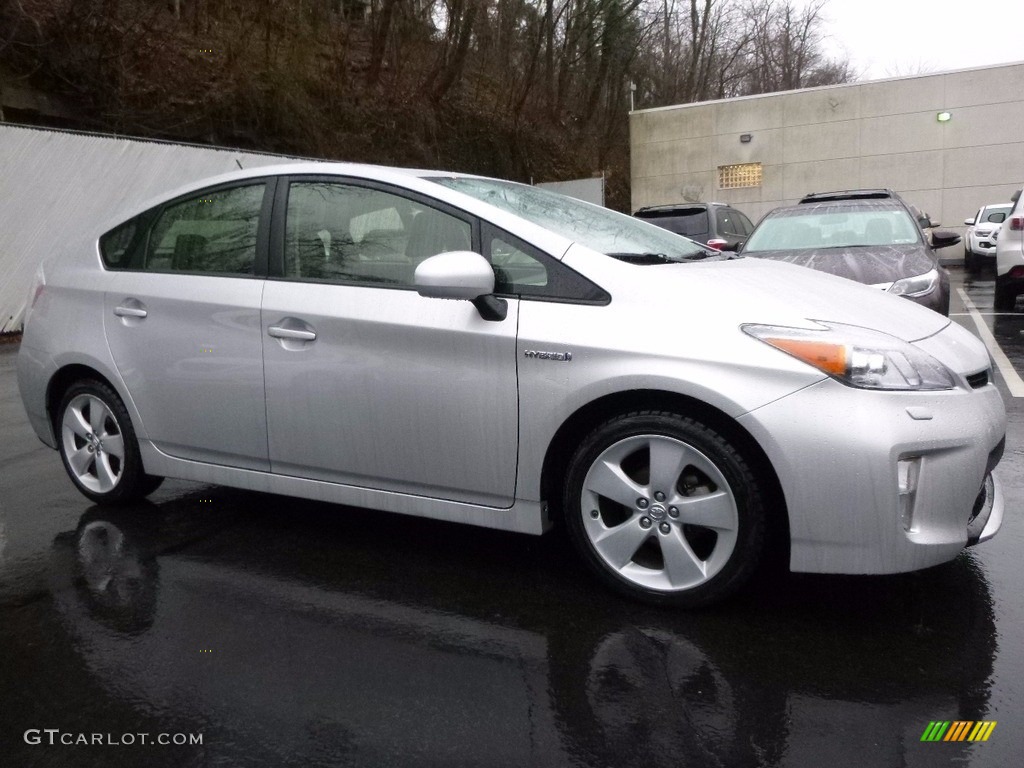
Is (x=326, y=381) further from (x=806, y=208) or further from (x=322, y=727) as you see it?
(x=806, y=208)

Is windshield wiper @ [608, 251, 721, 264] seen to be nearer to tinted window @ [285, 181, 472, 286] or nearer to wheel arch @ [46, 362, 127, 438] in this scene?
tinted window @ [285, 181, 472, 286]

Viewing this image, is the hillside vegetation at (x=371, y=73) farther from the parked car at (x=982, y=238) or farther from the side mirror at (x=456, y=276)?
the side mirror at (x=456, y=276)

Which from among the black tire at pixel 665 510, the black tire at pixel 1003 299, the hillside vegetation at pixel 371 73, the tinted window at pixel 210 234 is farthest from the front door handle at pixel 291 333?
the hillside vegetation at pixel 371 73

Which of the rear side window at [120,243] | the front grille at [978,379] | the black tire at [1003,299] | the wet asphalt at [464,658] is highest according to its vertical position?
the rear side window at [120,243]

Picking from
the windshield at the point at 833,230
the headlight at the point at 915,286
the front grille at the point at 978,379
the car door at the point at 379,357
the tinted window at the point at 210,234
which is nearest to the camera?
the front grille at the point at 978,379

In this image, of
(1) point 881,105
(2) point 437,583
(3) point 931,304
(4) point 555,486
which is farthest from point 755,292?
(1) point 881,105

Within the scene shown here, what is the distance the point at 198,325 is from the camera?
3.93 meters

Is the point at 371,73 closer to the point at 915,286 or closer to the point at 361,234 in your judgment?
the point at 915,286

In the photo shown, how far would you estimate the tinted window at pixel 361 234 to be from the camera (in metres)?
3.53

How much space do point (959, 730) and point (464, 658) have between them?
1.40 meters

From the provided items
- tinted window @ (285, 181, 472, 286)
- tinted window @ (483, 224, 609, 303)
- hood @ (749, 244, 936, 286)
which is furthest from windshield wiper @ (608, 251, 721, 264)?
hood @ (749, 244, 936, 286)

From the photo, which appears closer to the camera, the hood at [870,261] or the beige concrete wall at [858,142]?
the hood at [870,261]

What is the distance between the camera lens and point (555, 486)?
3324 millimetres

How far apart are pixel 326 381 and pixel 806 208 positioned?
6815mm
